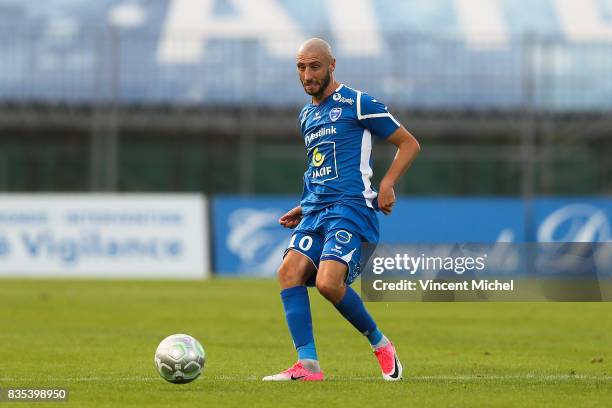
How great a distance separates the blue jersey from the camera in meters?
8.09

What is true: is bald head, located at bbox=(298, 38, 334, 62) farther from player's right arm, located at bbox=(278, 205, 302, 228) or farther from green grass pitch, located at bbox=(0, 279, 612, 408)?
green grass pitch, located at bbox=(0, 279, 612, 408)

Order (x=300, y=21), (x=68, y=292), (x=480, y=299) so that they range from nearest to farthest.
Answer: (x=480, y=299), (x=68, y=292), (x=300, y=21)

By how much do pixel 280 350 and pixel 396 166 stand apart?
343 centimetres

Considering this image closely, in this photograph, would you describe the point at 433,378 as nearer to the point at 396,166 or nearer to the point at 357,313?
the point at 357,313

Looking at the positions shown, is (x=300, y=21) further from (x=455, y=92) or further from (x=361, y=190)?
(x=361, y=190)

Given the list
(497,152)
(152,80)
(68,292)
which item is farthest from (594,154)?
(68,292)

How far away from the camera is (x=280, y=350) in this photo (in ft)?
35.9

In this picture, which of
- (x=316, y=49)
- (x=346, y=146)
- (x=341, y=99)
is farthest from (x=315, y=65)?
(x=346, y=146)

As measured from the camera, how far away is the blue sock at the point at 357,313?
7977 mm

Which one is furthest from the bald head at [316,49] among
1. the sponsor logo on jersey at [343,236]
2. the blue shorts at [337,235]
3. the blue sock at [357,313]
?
the blue sock at [357,313]

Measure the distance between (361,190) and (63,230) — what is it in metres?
16.1

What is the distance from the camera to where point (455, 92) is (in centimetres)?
2986

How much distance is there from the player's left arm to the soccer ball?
153cm

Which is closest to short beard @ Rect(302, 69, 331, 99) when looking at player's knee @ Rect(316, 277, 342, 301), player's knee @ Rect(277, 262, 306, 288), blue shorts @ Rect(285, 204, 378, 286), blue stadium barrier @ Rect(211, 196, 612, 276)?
blue shorts @ Rect(285, 204, 378, 286)
